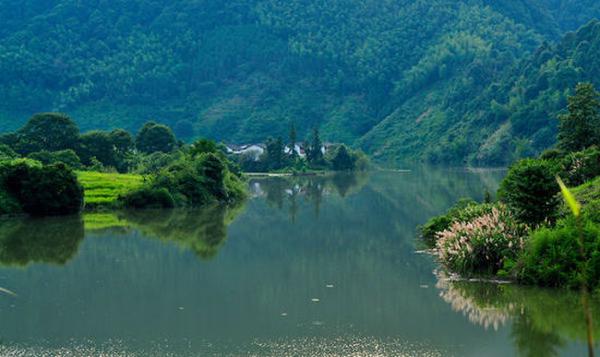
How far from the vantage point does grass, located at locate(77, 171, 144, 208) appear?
2235 inches

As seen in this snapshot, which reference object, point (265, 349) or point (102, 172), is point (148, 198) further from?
point (265, 349)

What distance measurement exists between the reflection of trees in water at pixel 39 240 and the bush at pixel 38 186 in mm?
1791

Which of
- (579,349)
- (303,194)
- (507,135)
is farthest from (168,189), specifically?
(507,135)

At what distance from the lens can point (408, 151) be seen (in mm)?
171875

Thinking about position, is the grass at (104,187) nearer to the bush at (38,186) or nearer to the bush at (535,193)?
the bush at (38,186)

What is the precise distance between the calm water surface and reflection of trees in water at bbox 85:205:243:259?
0.25 metres

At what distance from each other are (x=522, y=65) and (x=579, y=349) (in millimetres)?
158783

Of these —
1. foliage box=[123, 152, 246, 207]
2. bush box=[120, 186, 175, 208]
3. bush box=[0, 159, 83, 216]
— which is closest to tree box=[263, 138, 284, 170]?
foliage box=[123, 152, 246, 207]

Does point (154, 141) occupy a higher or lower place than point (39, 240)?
higher

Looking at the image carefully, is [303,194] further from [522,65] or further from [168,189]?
[522,65]

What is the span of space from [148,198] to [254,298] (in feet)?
113

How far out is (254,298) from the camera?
25.6 metres

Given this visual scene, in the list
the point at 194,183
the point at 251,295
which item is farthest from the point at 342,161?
the point at 251,295

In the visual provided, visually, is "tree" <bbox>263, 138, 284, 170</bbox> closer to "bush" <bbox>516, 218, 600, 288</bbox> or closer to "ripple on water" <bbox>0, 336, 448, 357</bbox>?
"bush" <bbox>516, 218, 600, 288</bbox>
